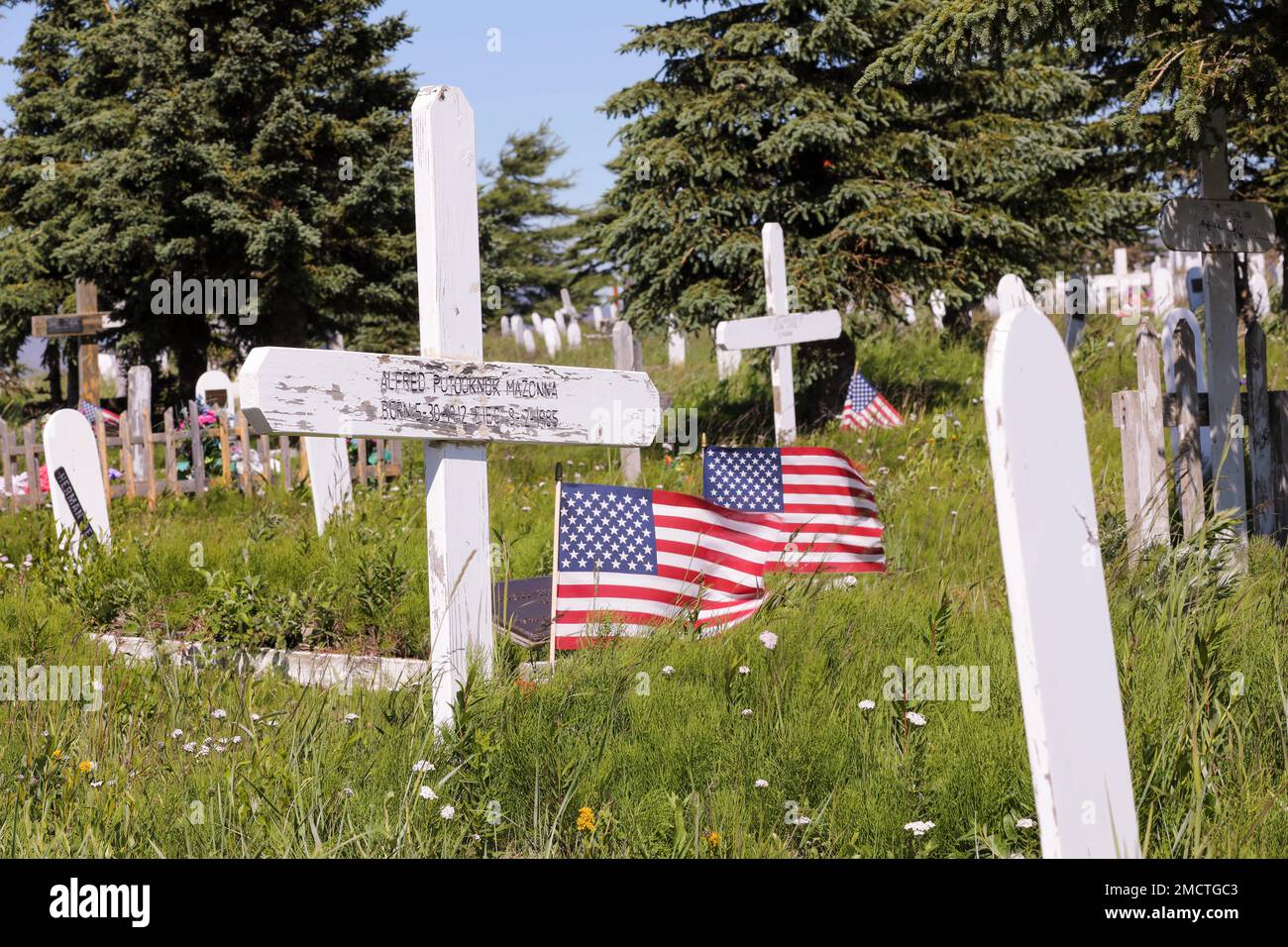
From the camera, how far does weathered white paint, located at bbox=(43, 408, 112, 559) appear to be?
749 centimetres

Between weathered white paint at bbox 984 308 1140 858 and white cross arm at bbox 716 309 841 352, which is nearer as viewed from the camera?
weathered white paint at bbox 984 308 1140 858

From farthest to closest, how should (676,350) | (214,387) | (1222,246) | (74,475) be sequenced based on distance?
(676,350) < (214,387) < (74,475) < (1222,246)

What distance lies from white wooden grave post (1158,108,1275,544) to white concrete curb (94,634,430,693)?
15.0 ft

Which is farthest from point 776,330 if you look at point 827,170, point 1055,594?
point 1055,594

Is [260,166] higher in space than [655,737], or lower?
higher

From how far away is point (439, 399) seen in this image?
4.30 meters

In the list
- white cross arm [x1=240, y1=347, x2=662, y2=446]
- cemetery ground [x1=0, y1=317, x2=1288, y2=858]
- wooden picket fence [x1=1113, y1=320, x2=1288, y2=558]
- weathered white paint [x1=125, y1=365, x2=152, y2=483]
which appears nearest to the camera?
cemetery ground [x1=0, y1=317, x2=1288, y2=858]

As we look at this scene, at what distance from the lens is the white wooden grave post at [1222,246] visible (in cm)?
656

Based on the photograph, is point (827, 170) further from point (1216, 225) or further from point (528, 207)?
point (528, 207)

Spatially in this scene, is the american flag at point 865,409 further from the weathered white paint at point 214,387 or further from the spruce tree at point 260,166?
the weathered white paint at point 214,387

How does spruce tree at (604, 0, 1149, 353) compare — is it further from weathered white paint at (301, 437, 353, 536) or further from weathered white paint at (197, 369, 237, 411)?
weathered white paint at (197, 369, 237, 411)

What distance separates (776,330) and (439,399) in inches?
230

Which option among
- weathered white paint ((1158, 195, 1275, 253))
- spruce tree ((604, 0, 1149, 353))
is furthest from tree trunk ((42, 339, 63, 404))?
weathered white paint ((1158, 195, 1275, 253))
